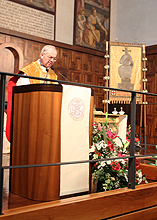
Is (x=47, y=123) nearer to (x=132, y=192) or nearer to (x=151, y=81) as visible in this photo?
(x=132, y=192)

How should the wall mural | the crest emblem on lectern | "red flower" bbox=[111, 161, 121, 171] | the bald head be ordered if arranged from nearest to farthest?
the crest emblem on lectern
"red flower" bbox=[111, 161, 121, 171]
the bald head
the wall mural

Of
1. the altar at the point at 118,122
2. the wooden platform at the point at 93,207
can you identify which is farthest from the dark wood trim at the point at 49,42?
the wooden platform at the point at 93,207

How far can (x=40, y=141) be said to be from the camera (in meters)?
2.26

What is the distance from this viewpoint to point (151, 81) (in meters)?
7.97

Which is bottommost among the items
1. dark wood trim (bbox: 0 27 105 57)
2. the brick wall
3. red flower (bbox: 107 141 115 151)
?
red flower (bbox: 107 141 115 151)

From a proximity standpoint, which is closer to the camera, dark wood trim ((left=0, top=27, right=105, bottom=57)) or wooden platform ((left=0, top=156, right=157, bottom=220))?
wooden platform ((left=0, top=156, right=157, bottom=220))

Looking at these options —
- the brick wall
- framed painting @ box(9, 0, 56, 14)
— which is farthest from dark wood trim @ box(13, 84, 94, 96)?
framed painting @ box(9, 0, 56, 14)

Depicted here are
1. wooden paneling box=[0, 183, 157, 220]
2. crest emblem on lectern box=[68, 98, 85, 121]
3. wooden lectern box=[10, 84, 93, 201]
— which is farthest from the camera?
crest emblem on lectern box=[68, 98, 85, 121]

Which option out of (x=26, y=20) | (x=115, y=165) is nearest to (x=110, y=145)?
(x=115, y=165)

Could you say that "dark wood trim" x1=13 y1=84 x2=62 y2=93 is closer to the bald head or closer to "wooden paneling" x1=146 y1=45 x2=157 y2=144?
the bald head

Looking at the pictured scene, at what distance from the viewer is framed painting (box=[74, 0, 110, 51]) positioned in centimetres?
788

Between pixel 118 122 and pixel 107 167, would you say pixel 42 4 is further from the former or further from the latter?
pixel 107 167

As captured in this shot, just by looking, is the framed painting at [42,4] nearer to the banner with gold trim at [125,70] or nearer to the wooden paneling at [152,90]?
the banner with gold trim at [125,70]

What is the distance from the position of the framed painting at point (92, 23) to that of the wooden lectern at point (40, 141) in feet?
18.9
